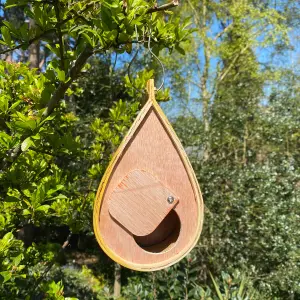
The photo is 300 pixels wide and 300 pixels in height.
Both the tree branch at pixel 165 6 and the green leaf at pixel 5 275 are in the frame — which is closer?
the tree branch at pixel 165 6

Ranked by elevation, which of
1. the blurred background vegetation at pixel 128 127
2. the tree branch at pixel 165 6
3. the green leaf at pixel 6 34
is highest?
the green leaf at pixel 6 34

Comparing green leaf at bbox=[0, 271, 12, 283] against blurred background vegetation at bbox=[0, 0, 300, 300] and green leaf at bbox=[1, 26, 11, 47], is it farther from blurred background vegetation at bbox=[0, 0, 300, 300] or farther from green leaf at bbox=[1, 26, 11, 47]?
green leaf at bbox=[1, 26, 11, 47]

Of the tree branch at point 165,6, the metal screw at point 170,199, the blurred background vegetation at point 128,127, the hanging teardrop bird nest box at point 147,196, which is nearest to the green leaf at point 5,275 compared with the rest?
the blurred background vegetation at point 128,127

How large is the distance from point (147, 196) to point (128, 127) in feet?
3.57

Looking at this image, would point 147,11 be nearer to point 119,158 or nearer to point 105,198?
point 119,158

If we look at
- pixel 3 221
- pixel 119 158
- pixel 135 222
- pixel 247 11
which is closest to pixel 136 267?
pixel 135 222

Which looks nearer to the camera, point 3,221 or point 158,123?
point 158,123

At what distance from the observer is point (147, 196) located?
1.32 meters

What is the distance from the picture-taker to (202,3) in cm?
711

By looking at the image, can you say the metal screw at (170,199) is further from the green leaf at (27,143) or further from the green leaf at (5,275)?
the green leaf at (5,275)

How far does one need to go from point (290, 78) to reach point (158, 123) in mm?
4476

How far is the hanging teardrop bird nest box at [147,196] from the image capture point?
1.30 meters

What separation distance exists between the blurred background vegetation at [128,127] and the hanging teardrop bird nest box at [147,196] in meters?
0.28

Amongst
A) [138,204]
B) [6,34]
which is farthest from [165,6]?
[138,204]
